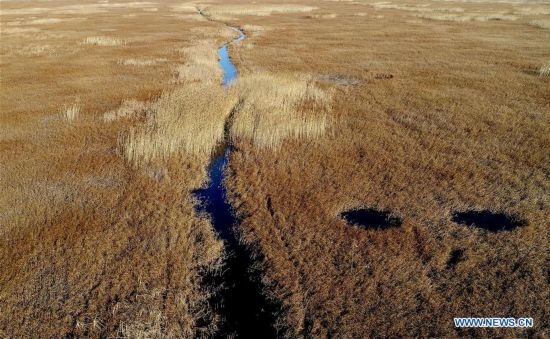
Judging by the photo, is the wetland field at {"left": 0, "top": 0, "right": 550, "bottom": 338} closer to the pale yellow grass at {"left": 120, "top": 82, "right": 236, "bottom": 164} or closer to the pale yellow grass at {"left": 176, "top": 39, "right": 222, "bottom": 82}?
the pale yellow grass at {"left": 120, "top": 82, "right": 236, "bottom": 164}

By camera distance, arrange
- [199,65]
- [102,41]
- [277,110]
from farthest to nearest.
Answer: [102,41], [199,65], [277,110]

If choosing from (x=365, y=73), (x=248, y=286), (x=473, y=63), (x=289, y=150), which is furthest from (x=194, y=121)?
(x=473, y=63)

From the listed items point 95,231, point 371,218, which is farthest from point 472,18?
point 95,231

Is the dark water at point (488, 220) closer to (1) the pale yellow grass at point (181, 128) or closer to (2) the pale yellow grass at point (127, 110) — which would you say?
(1) the pale yellow grass at point (181, 128)

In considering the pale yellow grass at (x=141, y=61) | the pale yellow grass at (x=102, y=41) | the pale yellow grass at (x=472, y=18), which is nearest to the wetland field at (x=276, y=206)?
the pale yellow grass at (x=141, y=61)

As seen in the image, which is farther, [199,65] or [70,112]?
[199,65]

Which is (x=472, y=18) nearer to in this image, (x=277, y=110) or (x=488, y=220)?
(x=277, y=110)
